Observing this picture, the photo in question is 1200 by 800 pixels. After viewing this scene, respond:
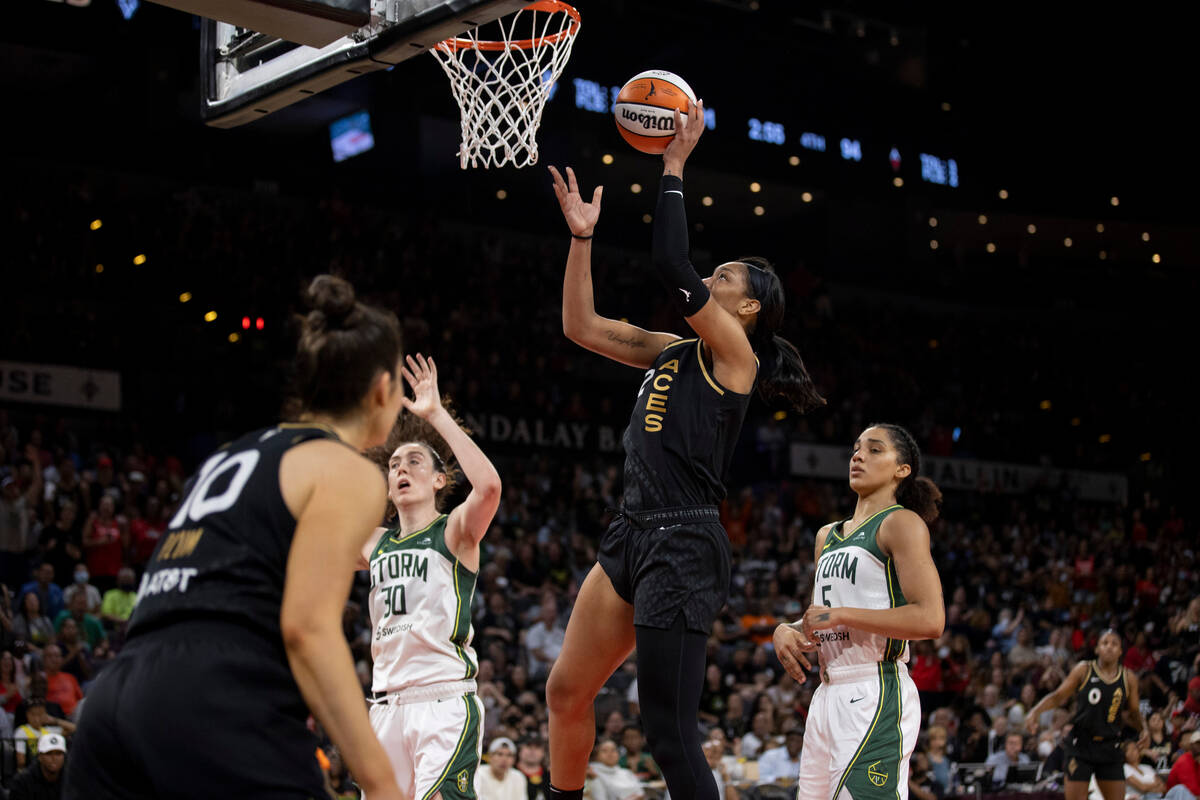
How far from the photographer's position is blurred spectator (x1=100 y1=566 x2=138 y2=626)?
41.8 ft

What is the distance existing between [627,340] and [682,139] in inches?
35.7

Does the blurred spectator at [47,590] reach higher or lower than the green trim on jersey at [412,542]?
lower

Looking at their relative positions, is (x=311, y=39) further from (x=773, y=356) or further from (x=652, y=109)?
(x=773, y=356)

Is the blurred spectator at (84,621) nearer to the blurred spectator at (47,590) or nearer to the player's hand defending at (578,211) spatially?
the blurred spectator at (47,590)

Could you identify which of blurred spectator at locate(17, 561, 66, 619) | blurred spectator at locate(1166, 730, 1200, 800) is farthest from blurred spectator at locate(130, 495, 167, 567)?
blurred spectator at locate(1166, 730, 1200, 800)

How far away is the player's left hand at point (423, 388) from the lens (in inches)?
196

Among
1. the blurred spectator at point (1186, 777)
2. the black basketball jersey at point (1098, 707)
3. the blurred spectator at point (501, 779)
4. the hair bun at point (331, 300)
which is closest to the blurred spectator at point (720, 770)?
the blurred spectator at point (501, 779)

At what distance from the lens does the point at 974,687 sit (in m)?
16.1

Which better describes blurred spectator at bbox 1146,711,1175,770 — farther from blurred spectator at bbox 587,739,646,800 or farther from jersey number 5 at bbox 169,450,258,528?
jersey number 5 at bbox 169,450,258,528

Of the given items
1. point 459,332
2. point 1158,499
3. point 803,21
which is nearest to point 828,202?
point 803,21

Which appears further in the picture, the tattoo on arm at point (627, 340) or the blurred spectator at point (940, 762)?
the blurred spectator at point (940, 762)

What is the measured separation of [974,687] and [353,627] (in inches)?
311

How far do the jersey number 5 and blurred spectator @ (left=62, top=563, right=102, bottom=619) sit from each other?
10.1 metres

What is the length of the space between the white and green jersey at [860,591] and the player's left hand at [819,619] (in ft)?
0.49
